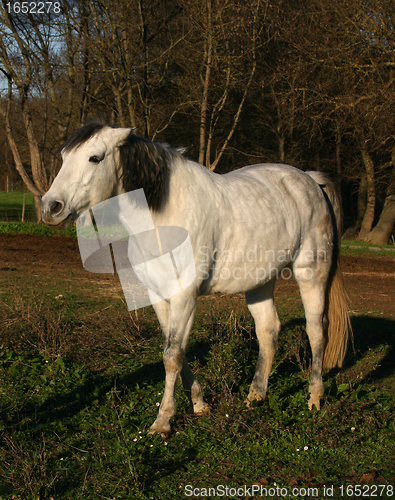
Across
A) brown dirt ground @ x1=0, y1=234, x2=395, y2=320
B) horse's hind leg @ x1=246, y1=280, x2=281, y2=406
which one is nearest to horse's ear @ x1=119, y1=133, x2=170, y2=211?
horse's hind leg @ x1=246, y1=280, x2=281, y2=406

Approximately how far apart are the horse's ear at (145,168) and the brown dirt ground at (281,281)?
174 inches

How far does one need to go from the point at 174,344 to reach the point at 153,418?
69cm

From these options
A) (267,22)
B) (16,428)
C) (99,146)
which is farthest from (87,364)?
(267,22)

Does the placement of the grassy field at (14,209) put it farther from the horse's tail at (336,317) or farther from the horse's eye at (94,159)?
the horse's eye at (94,159)

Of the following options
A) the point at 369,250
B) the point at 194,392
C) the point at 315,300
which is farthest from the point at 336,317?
the point at 369,250

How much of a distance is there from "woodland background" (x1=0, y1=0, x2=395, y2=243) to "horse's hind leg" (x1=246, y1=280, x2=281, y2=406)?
8.47m

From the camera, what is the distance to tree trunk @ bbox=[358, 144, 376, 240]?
14945mm

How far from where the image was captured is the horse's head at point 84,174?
8.56 ft

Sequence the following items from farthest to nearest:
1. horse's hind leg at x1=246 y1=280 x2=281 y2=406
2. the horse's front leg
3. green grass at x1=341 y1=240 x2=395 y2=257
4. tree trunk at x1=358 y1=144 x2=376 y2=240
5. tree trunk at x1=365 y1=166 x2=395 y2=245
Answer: tree trunk at x1=365 y1=166 x2=395 y2=245, tree trunk at x1=358 y1=144 x2=376 y2=240, green grass at x1=341 y1=240 x2=395 y2=257, horse's hind leg at x1=246 y1=280 x2=281 y2=406, the horse's front leg

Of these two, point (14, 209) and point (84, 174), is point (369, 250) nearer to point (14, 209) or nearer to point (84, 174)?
point (84, 174)

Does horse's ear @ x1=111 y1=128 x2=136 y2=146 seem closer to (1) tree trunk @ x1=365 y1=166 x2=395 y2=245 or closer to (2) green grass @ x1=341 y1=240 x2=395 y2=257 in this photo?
(2) green grass @ x1=341 y1=240 x2=395 y2=257

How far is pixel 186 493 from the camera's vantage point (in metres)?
2.51

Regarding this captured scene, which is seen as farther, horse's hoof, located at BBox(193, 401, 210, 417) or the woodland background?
the woodland background

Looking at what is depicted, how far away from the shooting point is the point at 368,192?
1557 cm
